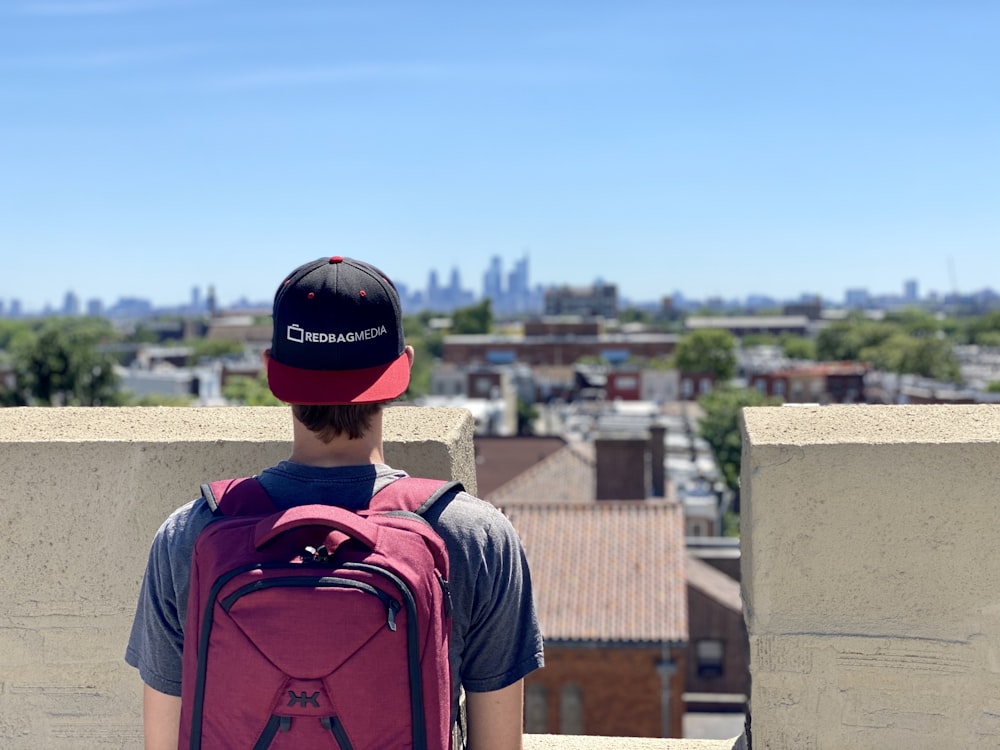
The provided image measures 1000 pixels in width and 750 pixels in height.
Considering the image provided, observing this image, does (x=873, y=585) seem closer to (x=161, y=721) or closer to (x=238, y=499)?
(x=238, y=499)

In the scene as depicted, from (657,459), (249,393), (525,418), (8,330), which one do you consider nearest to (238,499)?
(657,459)

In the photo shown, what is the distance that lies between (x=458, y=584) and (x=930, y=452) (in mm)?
1133

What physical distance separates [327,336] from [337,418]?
152 millimetres

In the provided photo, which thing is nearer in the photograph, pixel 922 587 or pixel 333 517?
pixel 333 517

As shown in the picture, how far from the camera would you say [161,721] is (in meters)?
1.93

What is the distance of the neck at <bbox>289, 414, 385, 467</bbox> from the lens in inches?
74.9

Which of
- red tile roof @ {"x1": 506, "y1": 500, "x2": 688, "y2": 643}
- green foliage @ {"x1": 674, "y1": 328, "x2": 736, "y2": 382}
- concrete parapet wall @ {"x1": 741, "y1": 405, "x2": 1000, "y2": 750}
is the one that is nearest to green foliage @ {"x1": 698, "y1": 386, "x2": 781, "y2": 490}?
red tile roof @ {"x1": 506, "y1": 500, "x2": 688, "y2": 643}

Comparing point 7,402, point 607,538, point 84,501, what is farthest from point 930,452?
point 7,402

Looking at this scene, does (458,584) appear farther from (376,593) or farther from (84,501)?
(84,501)

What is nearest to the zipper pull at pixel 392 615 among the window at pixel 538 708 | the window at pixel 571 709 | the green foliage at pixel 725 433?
the window at pixel 571 709

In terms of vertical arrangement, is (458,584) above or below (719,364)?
above

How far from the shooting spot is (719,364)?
83000 mm

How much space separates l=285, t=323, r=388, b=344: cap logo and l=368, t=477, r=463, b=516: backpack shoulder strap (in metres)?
0.26

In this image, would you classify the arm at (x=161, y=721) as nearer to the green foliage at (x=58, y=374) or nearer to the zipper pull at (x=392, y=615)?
the zipper pull at (x=392, y=615)
